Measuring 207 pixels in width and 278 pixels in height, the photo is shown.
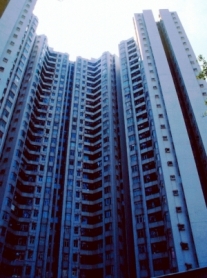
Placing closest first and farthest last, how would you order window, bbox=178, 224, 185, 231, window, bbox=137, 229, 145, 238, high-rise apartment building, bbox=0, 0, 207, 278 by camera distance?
window, bbox=178, 224, 185, 231, high-rise apartment building, bbox=0, 0, 207, 278, window, bbox=137, 229, 145, 238

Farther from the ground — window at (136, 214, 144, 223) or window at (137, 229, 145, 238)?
window at (136, 214, 144, 223)

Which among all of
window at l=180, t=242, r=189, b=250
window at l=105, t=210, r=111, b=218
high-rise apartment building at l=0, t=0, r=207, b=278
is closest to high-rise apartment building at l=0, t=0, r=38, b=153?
high-rise apartment building at l=0, t=0, r=207, b=278

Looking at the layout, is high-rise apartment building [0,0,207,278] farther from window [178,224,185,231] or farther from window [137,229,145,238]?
window [178,224,185,231]

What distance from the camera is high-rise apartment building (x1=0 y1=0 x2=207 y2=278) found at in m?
38.5

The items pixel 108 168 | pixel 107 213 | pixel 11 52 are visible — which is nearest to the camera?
pixel 11 52

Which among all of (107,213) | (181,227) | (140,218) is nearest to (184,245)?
(181,227)

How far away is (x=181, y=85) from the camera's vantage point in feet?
171

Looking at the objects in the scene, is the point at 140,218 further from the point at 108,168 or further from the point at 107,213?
the point at 108,168

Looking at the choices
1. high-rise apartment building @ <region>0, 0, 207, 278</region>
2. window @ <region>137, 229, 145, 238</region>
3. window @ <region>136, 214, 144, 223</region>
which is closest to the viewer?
high-rise apartment building @ <region>0, 0, 207, 278</region>

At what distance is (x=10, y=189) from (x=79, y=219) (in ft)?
43.9

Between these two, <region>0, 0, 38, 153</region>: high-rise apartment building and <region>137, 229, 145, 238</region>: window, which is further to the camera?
<region>0, 0, 38, 153</region>: high-rise apartment building

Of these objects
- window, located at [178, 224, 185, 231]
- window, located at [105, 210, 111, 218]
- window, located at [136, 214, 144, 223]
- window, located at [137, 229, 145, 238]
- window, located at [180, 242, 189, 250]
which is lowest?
window, located at [180, 242, 189, 250]

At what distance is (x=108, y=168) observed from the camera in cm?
5216

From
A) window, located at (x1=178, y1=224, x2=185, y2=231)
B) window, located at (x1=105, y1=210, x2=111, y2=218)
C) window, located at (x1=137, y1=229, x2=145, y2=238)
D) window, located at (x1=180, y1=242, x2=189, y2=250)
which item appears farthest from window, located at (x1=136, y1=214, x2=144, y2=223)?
window, located at (x1=180, y1=242, x2=189, y2=250)
